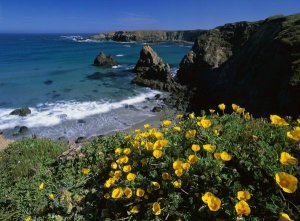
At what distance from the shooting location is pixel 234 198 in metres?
3.00

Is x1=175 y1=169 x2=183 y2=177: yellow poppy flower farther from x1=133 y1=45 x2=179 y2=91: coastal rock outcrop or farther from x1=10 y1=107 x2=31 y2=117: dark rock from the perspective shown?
x1=133 y1=45 x2=179 y2=91: coastal rock outcrop

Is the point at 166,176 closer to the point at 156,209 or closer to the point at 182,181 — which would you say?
the point at 182,181

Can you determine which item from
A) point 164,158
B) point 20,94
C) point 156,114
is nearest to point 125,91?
point 156,114

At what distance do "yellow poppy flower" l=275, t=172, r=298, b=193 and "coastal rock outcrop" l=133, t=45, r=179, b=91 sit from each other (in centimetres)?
Result: 2794

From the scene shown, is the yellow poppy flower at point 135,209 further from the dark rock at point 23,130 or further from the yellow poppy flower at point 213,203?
the dark rock at point 23,130

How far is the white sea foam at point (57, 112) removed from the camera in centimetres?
2094

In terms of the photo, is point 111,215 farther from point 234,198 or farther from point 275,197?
point 275,197

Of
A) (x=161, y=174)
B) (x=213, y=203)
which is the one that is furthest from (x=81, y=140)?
(x=213, y=203)

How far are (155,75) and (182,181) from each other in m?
30.9

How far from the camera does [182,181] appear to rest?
Result: 11.0 ft

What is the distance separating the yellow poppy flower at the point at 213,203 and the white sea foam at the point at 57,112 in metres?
19.3

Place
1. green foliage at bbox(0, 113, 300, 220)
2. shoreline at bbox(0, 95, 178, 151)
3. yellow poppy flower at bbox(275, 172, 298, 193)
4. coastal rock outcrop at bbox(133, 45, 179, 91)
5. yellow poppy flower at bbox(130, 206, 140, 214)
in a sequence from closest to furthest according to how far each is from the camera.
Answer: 1. yellow poppy flower at bbox(275, 172, 298, 193)
2. green foliage at bbox(0, 113, 300, 220)
3. yellow poppy flower at bbox(130, 206, 140, 214)
4. shoreline at bbox(0, 95, 178, 151)
5. coastal rock outcrop at bbox(133, 45, 179, 91)

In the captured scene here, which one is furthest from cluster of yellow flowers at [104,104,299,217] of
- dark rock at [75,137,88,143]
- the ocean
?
the ocean

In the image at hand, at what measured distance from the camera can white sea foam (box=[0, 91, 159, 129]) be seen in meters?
20.9
